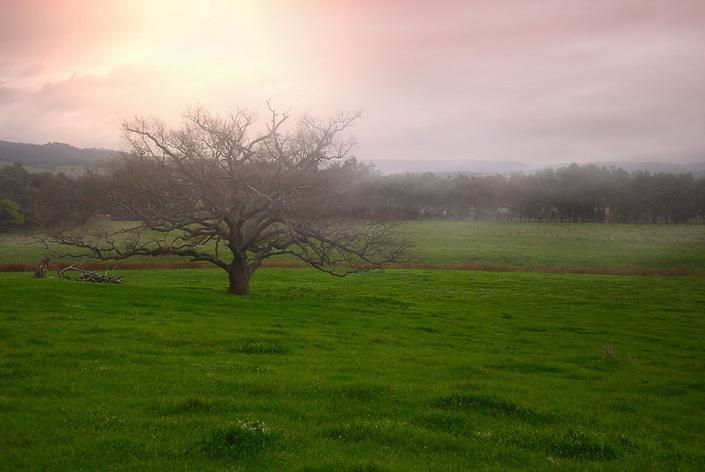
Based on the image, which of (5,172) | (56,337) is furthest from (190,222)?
(5,172)

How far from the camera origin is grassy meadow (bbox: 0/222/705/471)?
8.80m

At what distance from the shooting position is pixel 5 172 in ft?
328

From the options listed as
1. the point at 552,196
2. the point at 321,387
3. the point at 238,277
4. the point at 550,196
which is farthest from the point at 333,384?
the point at 552,196

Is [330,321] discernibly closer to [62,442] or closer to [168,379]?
[168,379]

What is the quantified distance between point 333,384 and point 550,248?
73759 millimetres

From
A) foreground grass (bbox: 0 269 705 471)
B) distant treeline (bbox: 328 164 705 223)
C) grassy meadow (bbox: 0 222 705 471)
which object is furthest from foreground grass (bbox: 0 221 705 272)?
foreground grass (bbox: 0 269 705 471)

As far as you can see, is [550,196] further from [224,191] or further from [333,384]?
[333,384]

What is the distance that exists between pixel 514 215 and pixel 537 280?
106548 mm

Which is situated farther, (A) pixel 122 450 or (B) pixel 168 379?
(B) pixel 168 379

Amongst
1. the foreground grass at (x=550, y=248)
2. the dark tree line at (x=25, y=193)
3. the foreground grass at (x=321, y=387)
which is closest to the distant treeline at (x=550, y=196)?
the foreground grass at (x=550, y=248)

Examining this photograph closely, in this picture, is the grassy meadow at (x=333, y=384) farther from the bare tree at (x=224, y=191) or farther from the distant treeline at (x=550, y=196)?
the distant treeline at (x=550, y=196)

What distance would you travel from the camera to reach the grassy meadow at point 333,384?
880cm

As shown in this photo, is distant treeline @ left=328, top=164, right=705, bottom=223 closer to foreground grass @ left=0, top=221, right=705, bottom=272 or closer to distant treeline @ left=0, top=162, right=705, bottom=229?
distant treeline @ left=0, top=162, right=705, bottom=229

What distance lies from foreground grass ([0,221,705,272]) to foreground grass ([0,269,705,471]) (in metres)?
30.6
